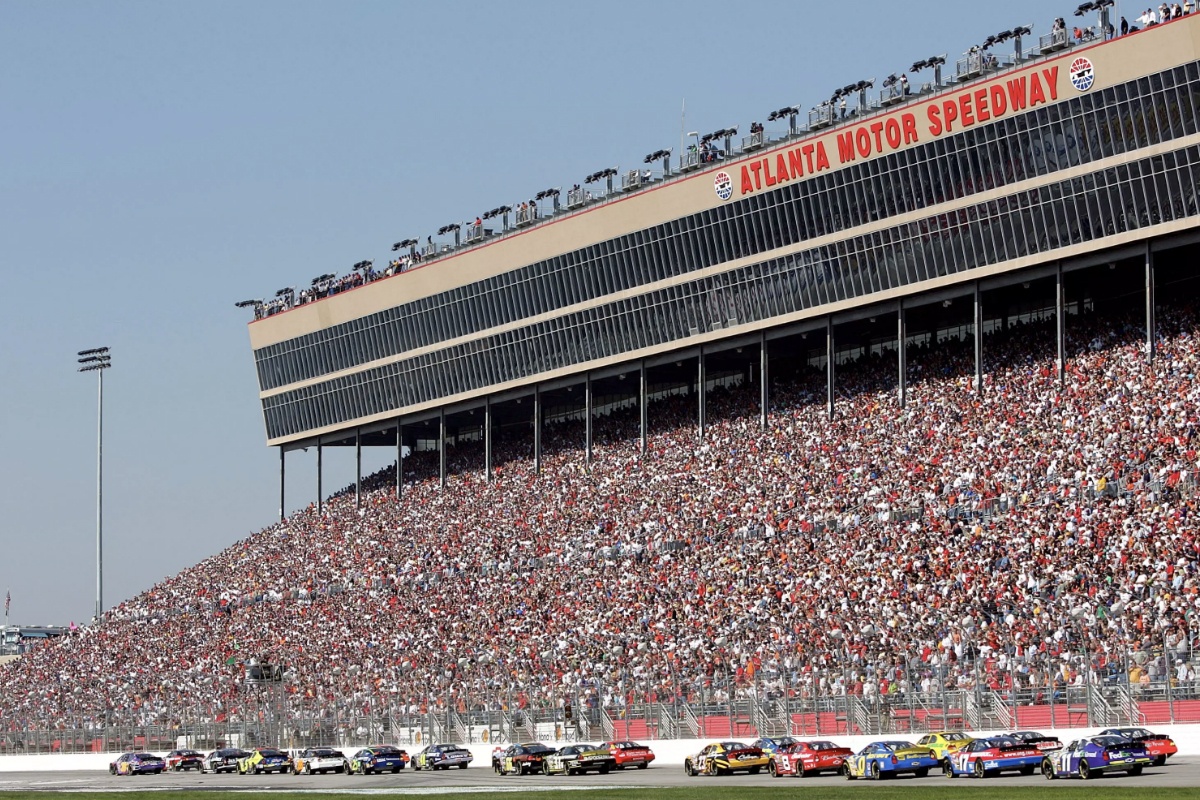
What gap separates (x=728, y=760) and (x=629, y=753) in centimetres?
713

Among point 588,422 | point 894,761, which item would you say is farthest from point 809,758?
point 588,422

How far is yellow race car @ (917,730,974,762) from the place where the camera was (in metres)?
48.1

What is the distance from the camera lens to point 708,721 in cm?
6112

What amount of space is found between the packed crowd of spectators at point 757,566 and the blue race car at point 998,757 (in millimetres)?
4148

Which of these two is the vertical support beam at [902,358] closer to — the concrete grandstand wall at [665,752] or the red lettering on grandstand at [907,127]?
the red lettering on grandstand at [907,127]

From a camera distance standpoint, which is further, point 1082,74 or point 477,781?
point 1082,74

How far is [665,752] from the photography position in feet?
206

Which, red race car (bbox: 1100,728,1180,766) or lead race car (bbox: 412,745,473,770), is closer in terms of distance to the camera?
red race car (bbox: 1100,728,1180,766)

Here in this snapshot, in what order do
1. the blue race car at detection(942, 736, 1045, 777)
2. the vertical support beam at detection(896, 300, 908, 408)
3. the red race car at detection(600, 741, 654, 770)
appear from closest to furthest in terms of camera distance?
the blue race car at detection(942, 736, 1045, 777), the red race car at detection(600, 741, 654, 770), the vertical support beam at detection(896, 300, 908, 408)

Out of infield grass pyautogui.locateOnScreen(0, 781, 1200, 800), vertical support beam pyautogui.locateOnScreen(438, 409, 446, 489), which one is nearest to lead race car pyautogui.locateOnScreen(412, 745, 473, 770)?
infield grass pyautogui.locateOnScreen(0, 781, 1200, 800)

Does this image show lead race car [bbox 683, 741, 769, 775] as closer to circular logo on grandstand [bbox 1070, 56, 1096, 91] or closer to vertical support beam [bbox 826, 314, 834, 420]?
circular logo on grandstand [bbox 1070, 56, 1096, 91]

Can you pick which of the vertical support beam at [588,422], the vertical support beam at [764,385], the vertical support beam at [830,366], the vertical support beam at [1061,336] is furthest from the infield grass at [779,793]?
the vertical support beam at [588,422]

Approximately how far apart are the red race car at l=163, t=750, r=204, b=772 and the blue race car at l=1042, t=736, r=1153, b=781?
44303 mm

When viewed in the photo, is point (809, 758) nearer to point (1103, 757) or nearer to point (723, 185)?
point (1103, 757)
